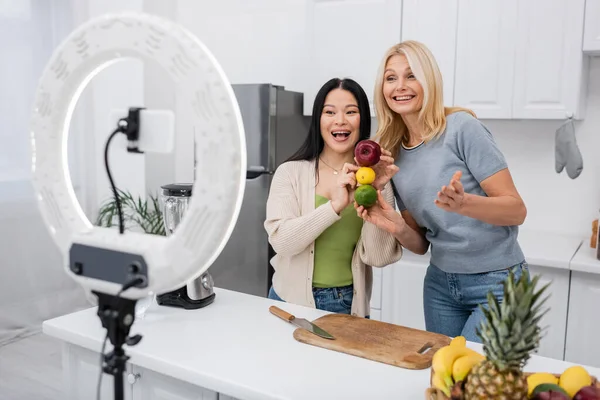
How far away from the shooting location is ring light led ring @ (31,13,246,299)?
2.14 feet

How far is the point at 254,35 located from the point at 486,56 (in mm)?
1738

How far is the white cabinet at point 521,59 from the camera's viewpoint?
8.84ft

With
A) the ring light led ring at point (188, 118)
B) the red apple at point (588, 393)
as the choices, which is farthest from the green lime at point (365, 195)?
the ring light led ring at point (188, 118)

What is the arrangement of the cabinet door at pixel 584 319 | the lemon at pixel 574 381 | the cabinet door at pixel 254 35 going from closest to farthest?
the lemon at pixel 574 381, the cabinet door at pixel 584 319, the cabinet door at pixel 254 35

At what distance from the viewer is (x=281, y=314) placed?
1525mm

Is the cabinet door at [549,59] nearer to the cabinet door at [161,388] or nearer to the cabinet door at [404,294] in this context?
the cabinet door at [404,294]

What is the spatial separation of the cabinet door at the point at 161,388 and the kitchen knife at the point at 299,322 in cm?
28

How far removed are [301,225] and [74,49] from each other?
1.05 m

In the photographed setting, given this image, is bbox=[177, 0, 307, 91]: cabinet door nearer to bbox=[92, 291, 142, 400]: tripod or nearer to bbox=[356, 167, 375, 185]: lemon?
bbox=[356, 167, 375, 185]: lemon

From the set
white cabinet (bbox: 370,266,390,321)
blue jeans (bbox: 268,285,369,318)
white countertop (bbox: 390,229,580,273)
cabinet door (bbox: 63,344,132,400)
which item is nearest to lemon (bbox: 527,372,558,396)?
blue jeans (bbox: 268,285,369,318)

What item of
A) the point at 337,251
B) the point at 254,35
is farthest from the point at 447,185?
the point at 254,35

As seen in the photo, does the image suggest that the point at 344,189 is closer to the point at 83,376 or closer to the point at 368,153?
the point at 368,153

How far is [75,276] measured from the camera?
0.75m

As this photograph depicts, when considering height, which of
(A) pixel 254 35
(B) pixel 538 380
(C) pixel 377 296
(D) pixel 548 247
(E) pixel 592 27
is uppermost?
(A) pixel 254 35
